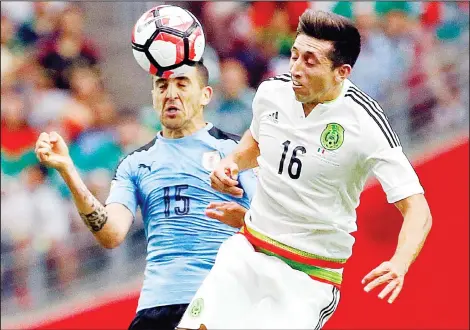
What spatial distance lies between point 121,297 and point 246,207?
13.8ft

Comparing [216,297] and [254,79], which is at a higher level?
[254,79]

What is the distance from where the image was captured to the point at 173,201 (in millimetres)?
6234

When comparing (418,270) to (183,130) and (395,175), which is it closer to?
(183,130)

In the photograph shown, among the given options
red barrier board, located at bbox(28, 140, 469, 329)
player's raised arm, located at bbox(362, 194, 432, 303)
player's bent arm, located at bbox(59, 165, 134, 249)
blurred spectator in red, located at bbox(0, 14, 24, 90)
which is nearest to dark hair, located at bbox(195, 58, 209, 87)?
player's bent arm, located at bbox(59, 165, 134, 249)

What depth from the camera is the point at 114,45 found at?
41.1 feet

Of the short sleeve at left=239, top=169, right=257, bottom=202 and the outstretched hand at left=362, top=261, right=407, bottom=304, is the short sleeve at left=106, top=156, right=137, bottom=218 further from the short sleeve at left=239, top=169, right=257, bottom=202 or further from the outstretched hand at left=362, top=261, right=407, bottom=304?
the outstretched hand at left=362, top=261, right=407, bottom=304

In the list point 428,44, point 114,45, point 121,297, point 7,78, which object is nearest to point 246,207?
point 121,297

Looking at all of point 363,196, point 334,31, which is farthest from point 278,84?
point 363,196

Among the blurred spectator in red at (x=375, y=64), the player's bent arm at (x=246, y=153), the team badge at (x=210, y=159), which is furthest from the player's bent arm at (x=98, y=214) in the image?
the blurred spectator in red at (x=375, y=64)

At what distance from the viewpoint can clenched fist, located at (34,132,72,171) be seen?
5742mm

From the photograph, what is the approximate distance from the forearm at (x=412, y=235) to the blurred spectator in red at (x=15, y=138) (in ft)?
19.9

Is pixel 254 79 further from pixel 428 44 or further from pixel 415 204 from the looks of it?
pixel 415 204

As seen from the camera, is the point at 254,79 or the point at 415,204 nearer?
the point at 415,204

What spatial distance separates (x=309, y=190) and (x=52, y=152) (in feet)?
3.94
